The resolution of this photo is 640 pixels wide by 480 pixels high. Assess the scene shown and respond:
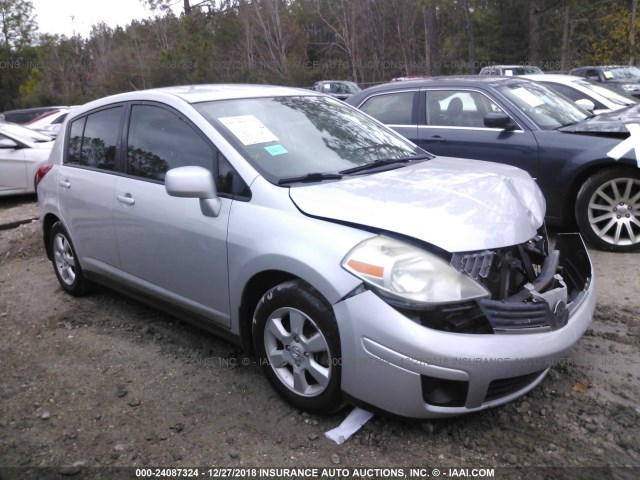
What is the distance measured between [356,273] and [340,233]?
236 mm

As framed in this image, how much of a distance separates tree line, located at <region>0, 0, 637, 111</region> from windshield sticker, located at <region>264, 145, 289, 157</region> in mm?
20475

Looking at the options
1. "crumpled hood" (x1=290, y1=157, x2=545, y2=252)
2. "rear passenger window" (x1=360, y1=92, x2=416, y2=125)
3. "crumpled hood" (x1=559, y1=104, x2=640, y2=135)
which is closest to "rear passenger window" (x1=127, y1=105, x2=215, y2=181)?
"crumpled hood" (x1=290, y1=157, x2=545, y2=252)

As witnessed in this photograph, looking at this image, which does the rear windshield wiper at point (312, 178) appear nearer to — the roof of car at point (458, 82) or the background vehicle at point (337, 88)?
the roof of car at point (458, 82)

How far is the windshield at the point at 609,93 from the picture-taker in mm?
8109

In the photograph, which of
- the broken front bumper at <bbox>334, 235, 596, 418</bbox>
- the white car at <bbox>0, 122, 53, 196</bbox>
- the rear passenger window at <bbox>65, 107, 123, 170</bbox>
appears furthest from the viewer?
the white car at <bbox>0, 122, 53, 196</bbox>

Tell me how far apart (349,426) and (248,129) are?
1770 mm

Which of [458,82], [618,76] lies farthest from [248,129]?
[618,76]

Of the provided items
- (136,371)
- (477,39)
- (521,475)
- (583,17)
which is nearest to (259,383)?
(136,371)

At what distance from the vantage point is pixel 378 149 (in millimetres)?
3840

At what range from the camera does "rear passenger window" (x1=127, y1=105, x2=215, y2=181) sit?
3.47m

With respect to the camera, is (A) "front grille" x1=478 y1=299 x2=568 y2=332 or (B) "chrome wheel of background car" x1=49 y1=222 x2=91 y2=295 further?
(B) "chrome wheel of background car" x1=49 y1=222 x2=91 y2=295

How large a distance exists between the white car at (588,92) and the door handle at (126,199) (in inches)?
231

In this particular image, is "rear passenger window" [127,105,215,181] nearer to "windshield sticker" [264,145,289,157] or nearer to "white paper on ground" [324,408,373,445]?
"windshield sticker" [264,145,289,157]

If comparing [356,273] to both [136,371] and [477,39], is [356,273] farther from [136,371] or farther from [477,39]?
[477,39]
